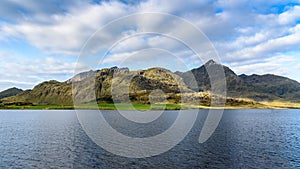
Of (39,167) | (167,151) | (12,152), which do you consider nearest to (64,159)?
(39,167)

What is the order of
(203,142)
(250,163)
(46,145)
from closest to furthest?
(250,163) → (46,145) → (203,142)

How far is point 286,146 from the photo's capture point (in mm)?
70438

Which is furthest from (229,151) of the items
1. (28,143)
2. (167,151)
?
(28,143)

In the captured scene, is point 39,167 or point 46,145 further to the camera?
point 46,145

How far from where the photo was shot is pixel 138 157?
56344 mm

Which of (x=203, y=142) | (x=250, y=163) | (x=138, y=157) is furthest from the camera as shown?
(x=203, y=142)

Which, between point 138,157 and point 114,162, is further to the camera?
point 138,157

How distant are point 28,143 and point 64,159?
2573 cm

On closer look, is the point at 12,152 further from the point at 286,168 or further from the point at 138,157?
the point at 286,168

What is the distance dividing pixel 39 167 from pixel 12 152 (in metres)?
17.6

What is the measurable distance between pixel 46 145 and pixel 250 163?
175 ft

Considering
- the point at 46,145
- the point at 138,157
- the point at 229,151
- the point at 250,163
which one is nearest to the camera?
the point at 250,163

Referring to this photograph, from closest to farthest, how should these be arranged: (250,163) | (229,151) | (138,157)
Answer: (250,163)
(138,157)
(229,151)

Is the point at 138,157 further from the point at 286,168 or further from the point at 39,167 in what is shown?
the point at 286,168
